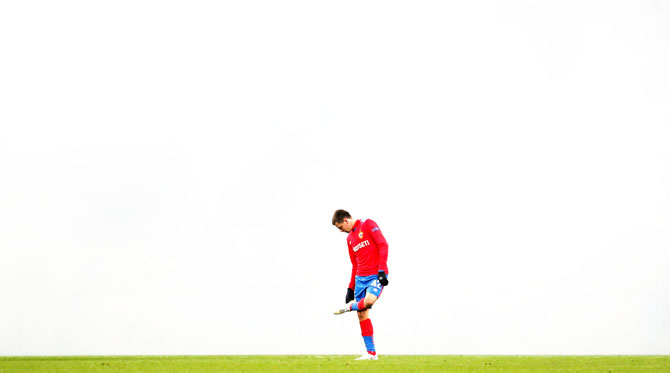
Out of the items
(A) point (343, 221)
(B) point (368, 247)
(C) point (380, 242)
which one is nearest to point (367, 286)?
(B) point (368, 247)

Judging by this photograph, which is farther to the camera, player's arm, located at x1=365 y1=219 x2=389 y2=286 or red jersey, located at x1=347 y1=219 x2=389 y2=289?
red jersey, located at x1=347 y1=219 x2=389 y2=289

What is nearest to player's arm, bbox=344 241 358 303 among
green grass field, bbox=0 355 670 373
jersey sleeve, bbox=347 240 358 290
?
jersey sleeve, bbox=347 240 358 290

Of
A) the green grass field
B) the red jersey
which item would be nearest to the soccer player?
the red jersey

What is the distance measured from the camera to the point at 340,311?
14.0 metres

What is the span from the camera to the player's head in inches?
551

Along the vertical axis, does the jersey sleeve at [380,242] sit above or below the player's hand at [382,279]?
above

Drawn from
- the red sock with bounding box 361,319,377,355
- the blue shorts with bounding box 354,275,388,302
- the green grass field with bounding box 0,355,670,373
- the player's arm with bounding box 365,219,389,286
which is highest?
the player's arm with bounding box 365,219,389,286

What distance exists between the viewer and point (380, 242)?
1398cm

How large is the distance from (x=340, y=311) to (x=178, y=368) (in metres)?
2.94

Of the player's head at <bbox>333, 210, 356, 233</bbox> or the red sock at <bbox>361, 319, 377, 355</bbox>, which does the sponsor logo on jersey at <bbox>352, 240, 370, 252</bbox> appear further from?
the red sock at <bbox>361, 319, 377, 355</bbox>

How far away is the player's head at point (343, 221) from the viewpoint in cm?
1401

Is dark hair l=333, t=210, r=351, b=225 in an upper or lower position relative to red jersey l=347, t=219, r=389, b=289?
upper

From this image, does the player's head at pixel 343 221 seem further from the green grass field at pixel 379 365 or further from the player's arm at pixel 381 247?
the green grass field at pixel 379 365

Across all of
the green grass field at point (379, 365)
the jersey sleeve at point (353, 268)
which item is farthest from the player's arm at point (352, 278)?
the green grass field at point (379, 365)
